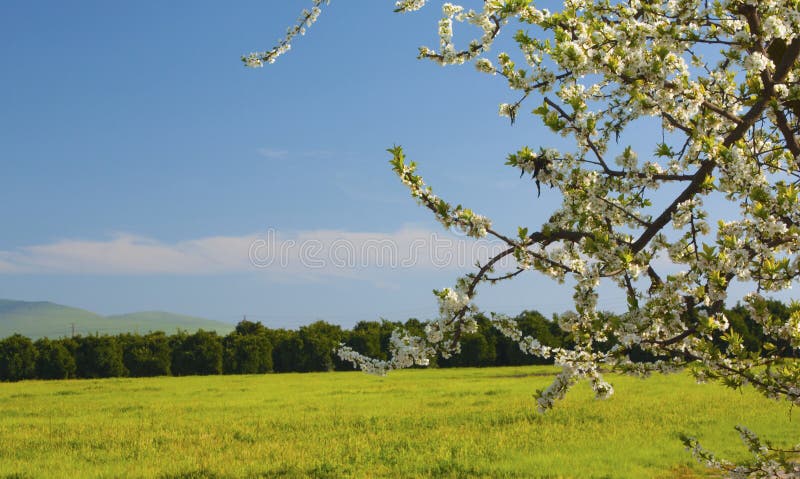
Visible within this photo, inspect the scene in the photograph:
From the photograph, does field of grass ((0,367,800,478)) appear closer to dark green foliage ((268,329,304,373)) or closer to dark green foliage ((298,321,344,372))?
dark green foliage ((298,321,344,372))

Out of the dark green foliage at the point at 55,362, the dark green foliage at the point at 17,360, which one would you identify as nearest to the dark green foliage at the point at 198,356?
the dark green foliage at the point at 55,362

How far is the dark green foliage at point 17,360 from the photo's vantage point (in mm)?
44031

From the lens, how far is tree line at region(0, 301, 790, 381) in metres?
44.8

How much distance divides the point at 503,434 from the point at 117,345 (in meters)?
36.5

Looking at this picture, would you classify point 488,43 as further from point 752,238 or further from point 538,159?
point 752,238

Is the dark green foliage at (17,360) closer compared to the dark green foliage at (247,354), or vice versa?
the dark green foliage at (17,360)

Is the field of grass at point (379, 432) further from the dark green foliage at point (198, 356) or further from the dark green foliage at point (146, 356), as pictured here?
the dark green foliage at point (198, 356)

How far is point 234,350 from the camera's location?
47.8 meters

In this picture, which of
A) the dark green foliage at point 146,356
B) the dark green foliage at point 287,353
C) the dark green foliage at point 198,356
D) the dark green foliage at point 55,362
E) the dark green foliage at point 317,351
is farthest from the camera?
the dark green foliage at point 287,353

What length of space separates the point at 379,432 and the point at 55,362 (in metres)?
35.3

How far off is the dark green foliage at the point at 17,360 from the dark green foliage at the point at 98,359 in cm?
284

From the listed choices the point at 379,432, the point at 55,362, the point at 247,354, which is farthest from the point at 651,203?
the point at 55,362

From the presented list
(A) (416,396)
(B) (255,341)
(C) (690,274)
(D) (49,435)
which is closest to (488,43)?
(C) (690,274)

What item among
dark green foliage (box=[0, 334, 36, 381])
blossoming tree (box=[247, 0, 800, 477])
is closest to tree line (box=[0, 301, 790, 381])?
dark green foliage (box=[0, 334, 36, 381])
